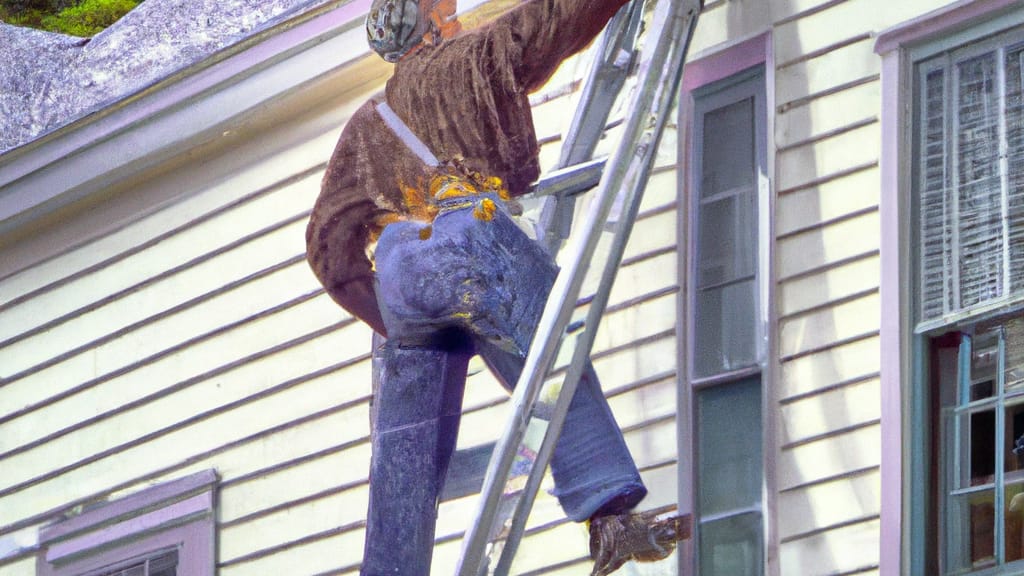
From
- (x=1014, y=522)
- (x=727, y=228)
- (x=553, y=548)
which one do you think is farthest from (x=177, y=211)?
(x=1014, y=522)

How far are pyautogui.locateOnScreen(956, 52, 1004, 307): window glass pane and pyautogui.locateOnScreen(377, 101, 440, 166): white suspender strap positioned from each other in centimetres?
180

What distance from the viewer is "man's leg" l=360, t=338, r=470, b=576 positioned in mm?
7160

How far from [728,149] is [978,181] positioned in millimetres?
976

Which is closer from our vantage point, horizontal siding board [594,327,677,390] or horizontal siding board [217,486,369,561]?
horizontal siding board [594,327,677,390]

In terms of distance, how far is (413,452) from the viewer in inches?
285

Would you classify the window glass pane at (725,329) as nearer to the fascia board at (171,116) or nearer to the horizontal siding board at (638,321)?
the horizontal siding board at (638,321)

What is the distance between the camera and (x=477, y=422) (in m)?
7.15

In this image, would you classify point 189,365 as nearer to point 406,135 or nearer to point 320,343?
point 320,343

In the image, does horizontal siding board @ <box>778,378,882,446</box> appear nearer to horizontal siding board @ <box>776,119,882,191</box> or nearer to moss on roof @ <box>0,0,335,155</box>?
horizontal siding board @ <box>776,119,882,191</box>

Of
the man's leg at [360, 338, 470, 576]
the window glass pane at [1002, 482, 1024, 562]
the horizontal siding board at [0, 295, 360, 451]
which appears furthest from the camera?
the horizontal siding board at [0, 295, 360, 451]

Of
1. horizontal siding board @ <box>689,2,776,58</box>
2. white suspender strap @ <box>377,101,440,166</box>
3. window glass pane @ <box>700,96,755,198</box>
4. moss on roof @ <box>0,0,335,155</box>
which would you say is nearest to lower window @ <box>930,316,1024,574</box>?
window glass pane @ <box>700,96,755,198</box>

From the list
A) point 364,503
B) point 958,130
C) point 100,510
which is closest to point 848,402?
point 958,130

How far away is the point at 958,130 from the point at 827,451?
1069 mm

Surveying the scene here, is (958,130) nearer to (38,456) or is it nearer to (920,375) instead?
(920,375)
